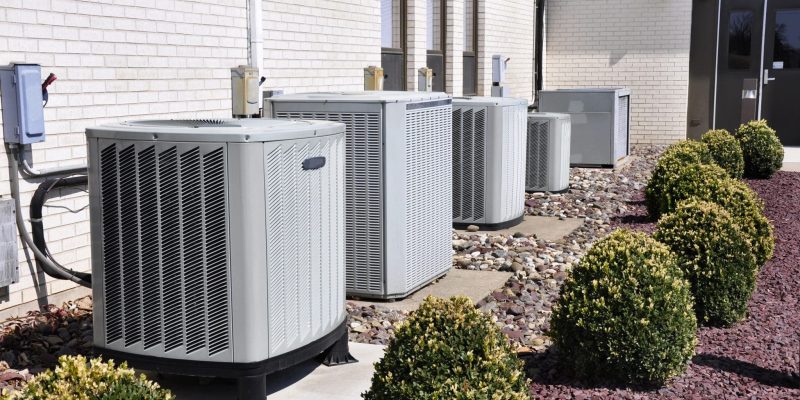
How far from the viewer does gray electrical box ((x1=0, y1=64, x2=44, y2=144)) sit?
5.80 m

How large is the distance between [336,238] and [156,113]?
3.20 meters

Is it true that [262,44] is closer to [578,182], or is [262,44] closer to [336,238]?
[336,238]

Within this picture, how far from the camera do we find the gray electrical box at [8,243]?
19.0 ft

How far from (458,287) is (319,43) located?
418cm

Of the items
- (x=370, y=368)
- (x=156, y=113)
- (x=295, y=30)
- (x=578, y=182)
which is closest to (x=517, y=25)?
(x=578, y=182)

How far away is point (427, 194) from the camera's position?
22.9 ft

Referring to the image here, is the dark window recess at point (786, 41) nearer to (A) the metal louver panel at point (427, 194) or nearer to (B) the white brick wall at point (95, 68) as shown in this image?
(A) the metal louver panel at point (427, 194)

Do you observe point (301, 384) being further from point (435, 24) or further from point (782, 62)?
point (782, 62)

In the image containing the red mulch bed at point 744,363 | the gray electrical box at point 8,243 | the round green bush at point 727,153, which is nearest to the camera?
the red mulch bed at point 744,363

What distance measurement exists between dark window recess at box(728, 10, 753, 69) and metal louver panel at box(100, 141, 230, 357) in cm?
1759

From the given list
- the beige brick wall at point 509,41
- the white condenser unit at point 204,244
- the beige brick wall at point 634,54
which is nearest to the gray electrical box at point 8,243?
the white condenser unit at point 204,244

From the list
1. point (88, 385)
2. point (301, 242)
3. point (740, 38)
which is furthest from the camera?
point (740, 38)

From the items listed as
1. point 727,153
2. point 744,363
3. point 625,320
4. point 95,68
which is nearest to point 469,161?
point 95,68

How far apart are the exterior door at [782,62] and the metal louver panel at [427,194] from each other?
14.3 m
